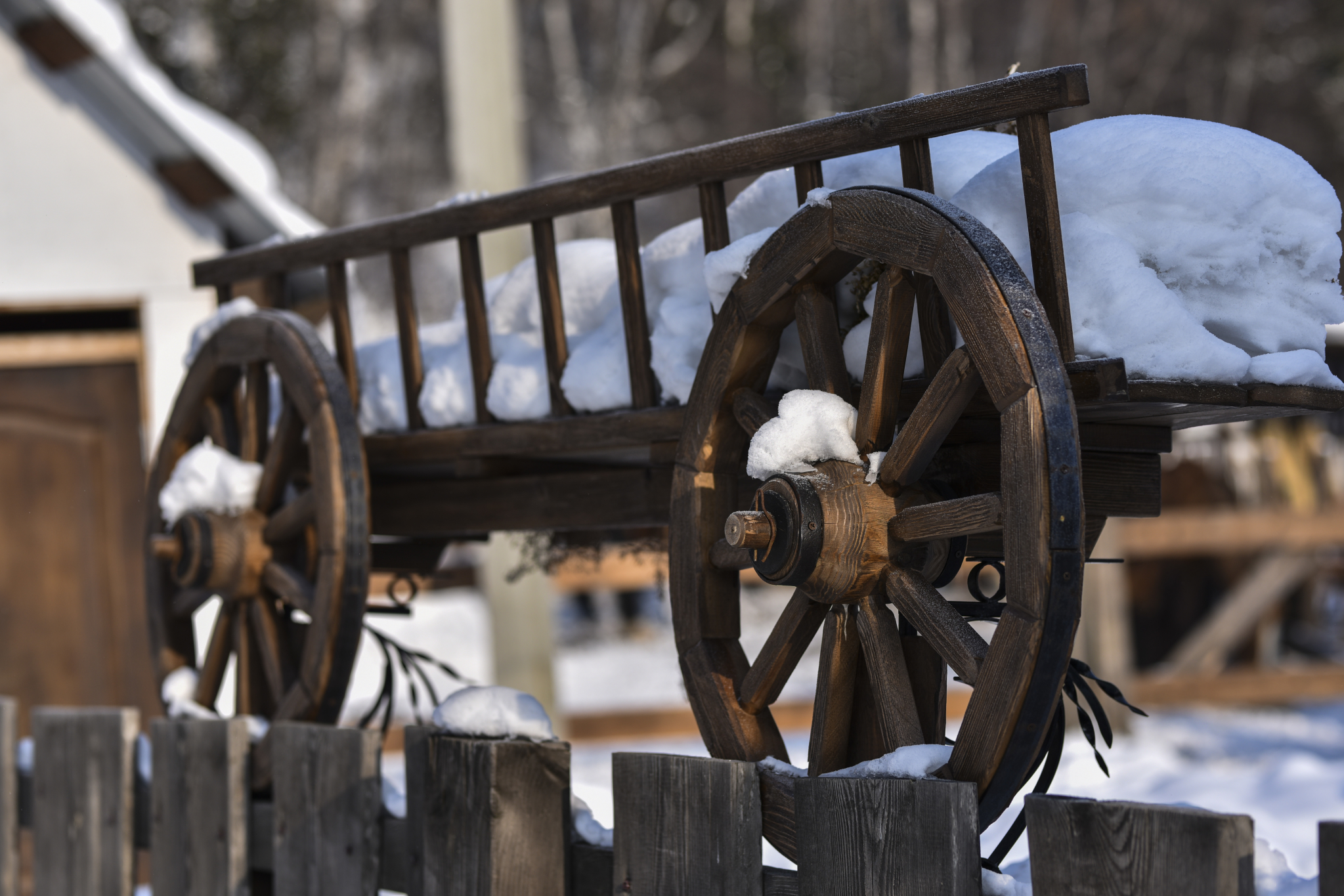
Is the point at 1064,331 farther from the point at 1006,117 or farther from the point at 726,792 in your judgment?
the point at 726,792

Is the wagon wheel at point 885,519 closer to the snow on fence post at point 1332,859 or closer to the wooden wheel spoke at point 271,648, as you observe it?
the snow on fence post at point 1332,859

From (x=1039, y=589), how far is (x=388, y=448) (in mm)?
1527

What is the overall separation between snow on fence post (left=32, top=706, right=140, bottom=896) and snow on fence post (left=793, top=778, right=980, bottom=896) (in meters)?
1.64

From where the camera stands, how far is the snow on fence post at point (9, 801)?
3061 mm

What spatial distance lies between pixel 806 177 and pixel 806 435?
1.44ft

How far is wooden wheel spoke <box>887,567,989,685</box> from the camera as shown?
68.9 inches

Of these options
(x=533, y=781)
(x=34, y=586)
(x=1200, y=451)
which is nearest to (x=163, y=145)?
(x=34, y=586)

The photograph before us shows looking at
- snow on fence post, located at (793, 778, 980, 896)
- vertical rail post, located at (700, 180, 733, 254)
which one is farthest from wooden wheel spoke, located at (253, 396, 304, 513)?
snow on fence post, located at (793, 778, 980, 896)

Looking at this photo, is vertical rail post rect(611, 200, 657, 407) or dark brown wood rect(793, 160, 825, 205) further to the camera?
vertical rail post rect(611, 200, 657, 407)

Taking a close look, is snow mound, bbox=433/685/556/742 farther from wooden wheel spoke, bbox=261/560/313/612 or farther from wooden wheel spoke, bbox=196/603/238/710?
wooden wheel spoke, bbox=196/603/238/710

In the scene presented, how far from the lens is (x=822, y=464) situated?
192 cm

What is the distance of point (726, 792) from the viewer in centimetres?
188

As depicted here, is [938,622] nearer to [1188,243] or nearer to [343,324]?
[1188,243]

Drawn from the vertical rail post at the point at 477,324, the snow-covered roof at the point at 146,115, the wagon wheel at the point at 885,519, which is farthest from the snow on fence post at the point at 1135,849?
the snow-covered roof at the point at 146,115
